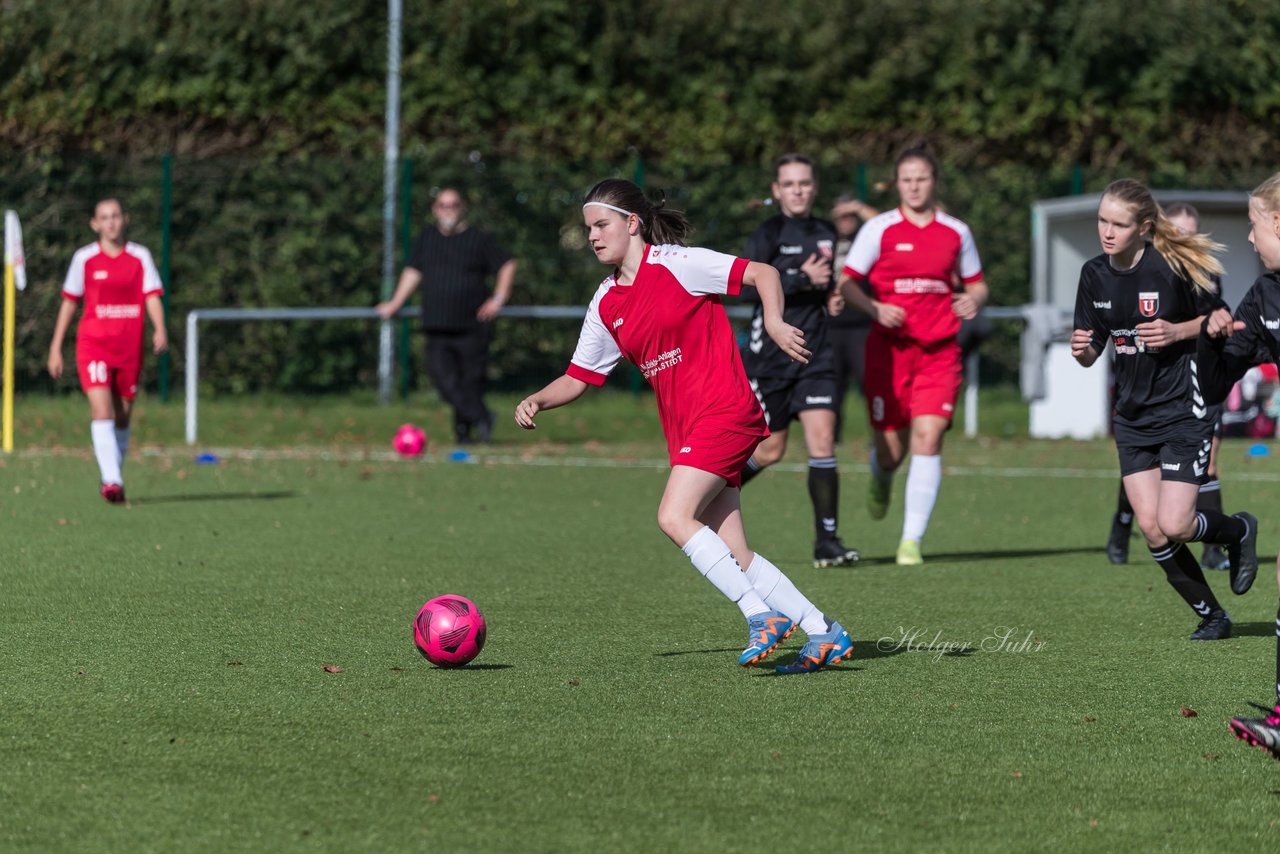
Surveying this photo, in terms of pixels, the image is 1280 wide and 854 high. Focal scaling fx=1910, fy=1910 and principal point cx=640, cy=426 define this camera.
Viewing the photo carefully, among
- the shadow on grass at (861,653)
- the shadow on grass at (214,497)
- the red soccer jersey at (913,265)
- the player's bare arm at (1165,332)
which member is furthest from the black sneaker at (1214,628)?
the shadow on grass at (214,497)

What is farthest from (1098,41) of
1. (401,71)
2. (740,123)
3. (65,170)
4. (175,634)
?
(175,634)

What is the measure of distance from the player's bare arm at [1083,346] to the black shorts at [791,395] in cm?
237

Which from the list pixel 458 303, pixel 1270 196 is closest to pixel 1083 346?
pixel 1270 196

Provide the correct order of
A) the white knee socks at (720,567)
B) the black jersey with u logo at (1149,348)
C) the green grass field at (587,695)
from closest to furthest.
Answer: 1. the green grass field at (587,695)
2. the white knee socks at (720,567)
3. the black jersey with u logo at (1149,348)

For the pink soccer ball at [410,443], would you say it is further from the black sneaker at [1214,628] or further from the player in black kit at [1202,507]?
the black sneaker at [1214,628]

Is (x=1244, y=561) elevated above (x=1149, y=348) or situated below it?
below

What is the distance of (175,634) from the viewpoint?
285 inches

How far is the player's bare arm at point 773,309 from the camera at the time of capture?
6434 mm

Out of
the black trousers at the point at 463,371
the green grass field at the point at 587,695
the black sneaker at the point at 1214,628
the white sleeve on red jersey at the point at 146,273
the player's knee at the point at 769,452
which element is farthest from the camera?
the black trousers at the point at 463,371

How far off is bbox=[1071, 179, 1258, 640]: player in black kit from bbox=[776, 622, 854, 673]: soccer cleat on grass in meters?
1.56

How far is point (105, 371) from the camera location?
40.8 ft

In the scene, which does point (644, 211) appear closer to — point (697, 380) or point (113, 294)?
point (697, 380)

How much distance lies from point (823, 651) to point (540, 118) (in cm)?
1637

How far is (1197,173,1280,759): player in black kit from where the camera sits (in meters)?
5.09
